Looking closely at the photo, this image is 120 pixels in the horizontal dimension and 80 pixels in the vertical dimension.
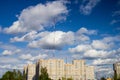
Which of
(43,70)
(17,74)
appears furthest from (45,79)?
(17,74)

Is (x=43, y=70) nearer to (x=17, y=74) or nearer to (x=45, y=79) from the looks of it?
(x=45, y=79)

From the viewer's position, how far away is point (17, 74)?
144 m

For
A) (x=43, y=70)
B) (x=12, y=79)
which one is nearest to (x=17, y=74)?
(x=12, y=79)

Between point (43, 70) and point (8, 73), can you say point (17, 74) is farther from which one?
point (43, 70)

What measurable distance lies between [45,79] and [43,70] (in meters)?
5.78

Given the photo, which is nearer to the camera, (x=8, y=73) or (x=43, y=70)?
(x=43, y=70)

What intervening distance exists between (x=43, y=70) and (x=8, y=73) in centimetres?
3681

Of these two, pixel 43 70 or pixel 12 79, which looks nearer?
pixel 43 70

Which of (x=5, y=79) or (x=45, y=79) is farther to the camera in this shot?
(x=5, y=79)

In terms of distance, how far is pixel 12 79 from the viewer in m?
142

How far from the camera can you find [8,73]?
147 metres

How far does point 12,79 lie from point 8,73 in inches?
260

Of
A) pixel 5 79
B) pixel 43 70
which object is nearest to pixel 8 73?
pixel 5 79

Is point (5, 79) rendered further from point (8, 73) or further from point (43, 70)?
point (43, 70)
